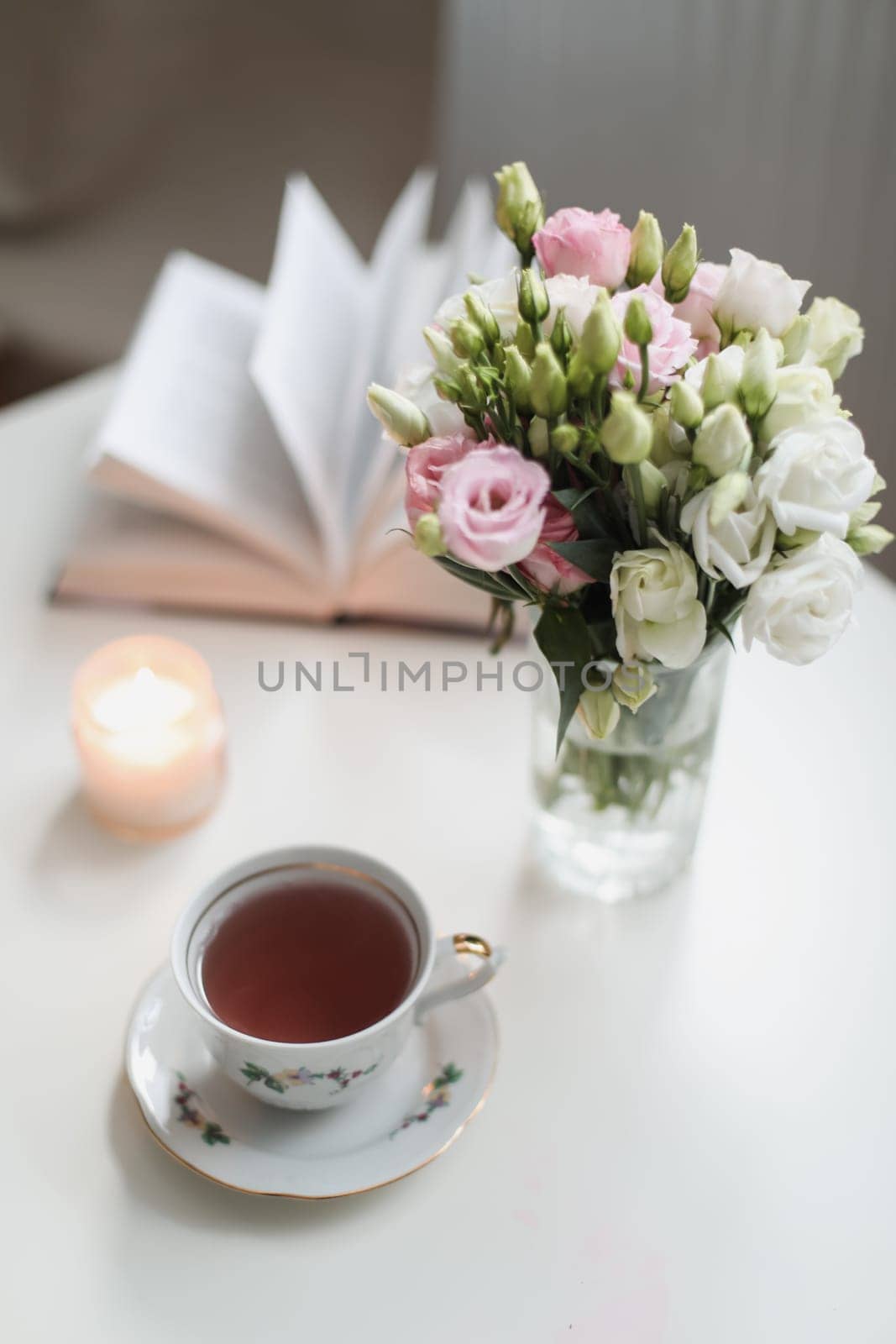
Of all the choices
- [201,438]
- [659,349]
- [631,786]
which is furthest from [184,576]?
[659,349]

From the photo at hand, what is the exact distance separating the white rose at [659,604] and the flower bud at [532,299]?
4.5 inches

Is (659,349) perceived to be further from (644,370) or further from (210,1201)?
(210,1201)

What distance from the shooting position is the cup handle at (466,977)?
64cm

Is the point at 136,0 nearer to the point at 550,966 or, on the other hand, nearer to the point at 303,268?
the point at 303,268

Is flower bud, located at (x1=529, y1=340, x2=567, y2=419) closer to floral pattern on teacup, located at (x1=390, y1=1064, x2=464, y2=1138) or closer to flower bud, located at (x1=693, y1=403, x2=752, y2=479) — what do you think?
flower bud, located at (x1=693, y1=403, x2=752, y2=479)

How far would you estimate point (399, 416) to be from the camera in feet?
1.87

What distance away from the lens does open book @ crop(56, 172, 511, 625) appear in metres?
0.97

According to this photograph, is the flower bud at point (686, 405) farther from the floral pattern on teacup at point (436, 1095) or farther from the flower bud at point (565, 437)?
the floral pattern on teacup at point (436, 1095)

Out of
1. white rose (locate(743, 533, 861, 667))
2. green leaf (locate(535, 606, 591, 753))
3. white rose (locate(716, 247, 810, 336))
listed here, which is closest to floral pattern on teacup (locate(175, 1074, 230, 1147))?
green leaf (locate(535, 606, 591, 753))

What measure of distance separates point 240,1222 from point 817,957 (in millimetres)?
367

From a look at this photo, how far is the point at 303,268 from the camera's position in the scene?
3.64 ft

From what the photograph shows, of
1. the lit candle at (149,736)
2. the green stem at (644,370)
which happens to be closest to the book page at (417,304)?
the lit candle at (149,736)

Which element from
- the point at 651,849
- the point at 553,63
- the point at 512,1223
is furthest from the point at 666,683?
the point at 553,63

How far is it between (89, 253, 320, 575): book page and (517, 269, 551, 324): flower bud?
0.47 m
